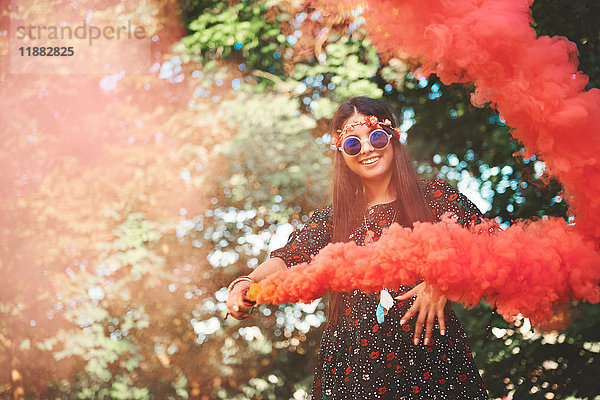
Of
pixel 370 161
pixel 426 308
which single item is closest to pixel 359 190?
pixel 370 161

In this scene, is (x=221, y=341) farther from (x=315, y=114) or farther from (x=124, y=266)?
(x=315, y=114)

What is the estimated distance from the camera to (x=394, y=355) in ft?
5.41

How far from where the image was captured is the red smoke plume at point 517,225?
1.38 meters

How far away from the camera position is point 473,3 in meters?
1.60

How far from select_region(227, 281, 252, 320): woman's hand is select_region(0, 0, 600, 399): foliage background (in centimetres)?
245

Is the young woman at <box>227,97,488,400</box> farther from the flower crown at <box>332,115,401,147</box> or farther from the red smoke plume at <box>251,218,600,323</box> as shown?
the red smoke plume at <box>251,218,600,323</box>

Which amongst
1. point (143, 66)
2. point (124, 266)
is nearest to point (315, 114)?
point (143, 66)

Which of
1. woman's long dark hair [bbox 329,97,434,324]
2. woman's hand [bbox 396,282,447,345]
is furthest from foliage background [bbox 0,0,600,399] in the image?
woman's hand [bbox 396,282,447,345]

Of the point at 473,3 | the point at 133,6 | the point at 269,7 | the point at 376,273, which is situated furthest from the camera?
the point at 133,6

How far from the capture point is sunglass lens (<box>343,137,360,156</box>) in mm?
1856

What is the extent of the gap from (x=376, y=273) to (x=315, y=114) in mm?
2703

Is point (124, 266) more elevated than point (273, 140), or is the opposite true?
point (273, 140)

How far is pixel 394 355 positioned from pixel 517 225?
0.52 m

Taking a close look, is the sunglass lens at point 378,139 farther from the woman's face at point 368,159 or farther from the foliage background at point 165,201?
the foliage background at point 165,201
